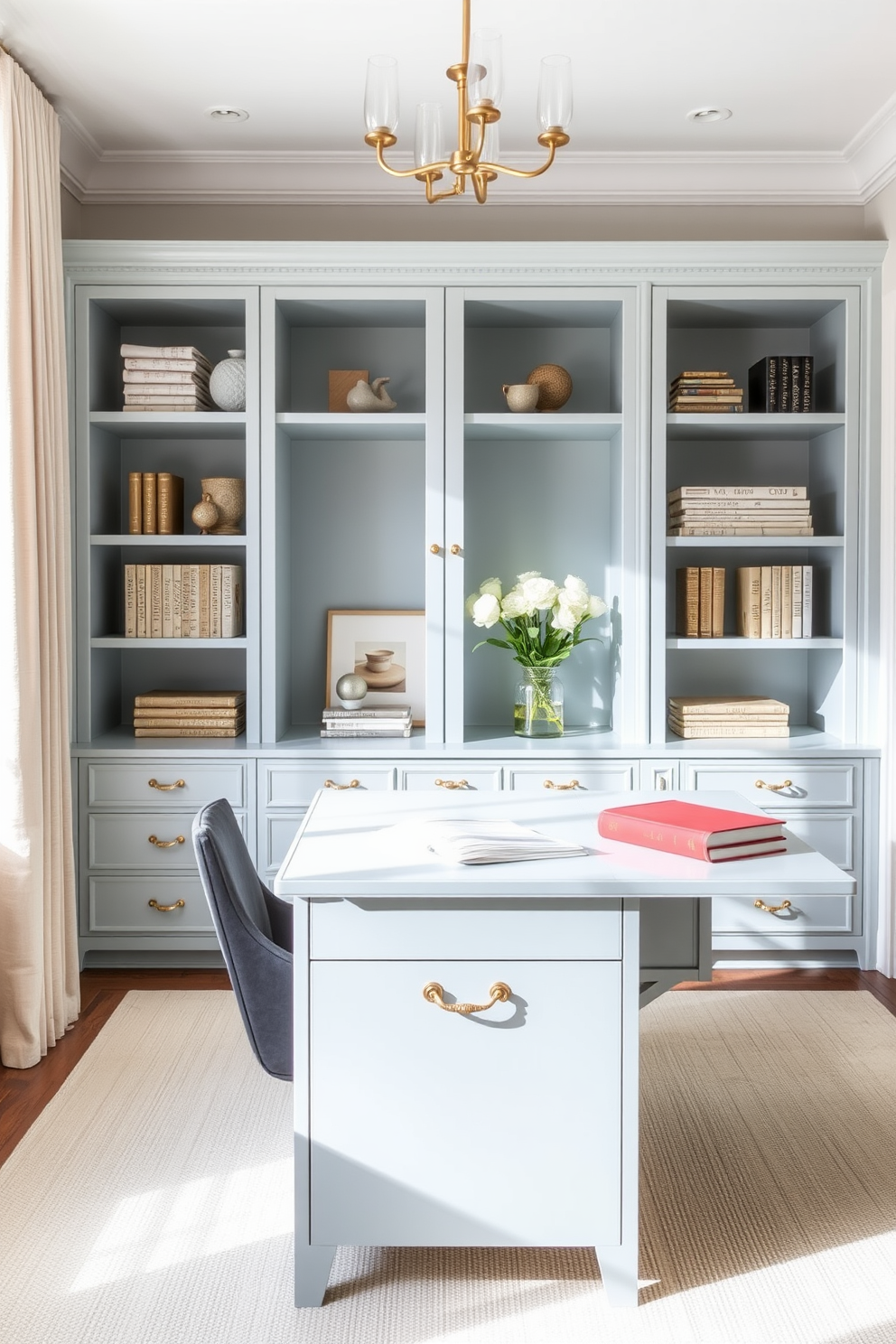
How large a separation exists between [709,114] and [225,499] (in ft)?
6.54

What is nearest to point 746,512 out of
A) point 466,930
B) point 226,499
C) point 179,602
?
point 226,499

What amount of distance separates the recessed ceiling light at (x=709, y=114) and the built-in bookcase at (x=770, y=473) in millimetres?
520

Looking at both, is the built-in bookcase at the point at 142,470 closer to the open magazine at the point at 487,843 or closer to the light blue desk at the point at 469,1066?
the open magazine at the point at 487,843

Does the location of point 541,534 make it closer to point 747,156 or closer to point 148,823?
point 747,156

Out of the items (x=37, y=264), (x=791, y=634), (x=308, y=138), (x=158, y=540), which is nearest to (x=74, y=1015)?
(x=158, y=540)

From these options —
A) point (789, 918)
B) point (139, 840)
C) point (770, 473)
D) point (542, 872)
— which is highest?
point (770, 473)

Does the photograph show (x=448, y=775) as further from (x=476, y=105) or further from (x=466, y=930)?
(x=476, y=105)

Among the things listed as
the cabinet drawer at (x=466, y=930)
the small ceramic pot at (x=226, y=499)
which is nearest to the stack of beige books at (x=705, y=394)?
the small ceramic pot at (x=226, y=499)

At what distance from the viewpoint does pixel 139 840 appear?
134 inches

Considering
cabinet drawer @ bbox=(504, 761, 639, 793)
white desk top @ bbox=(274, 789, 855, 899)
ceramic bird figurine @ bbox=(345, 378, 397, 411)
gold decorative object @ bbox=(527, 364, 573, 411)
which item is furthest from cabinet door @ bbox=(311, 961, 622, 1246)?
gold decorative object @ bbox=(527, 364, 573, 411)

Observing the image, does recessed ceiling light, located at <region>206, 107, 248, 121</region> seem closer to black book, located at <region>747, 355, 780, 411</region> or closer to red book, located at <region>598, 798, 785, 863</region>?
black book, located at <region>747, 355, 780, 411</region>

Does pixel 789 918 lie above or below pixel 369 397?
below

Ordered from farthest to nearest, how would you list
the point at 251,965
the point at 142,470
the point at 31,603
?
the point at 142,470
the point at 31,603
the point at 251,965

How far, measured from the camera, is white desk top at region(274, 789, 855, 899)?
66.4 inches
